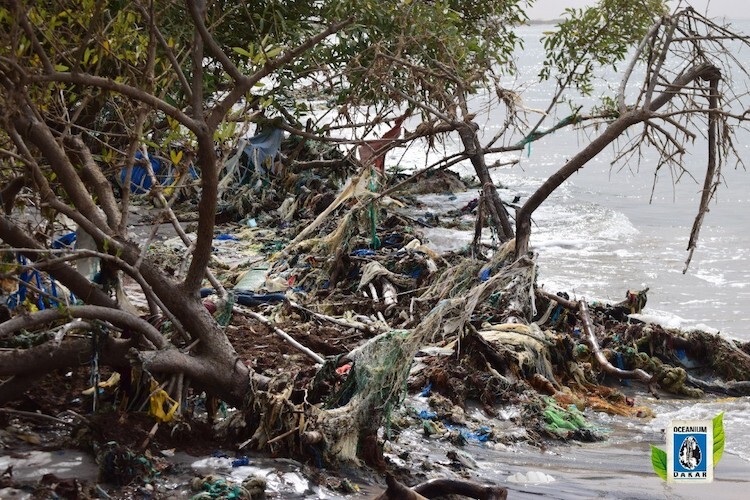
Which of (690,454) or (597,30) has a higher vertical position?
(597,30)

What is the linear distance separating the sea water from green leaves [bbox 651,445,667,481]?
679 millimetres

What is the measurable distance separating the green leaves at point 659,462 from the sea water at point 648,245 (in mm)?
679

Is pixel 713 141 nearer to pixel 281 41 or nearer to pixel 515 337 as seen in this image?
pixel 515 337

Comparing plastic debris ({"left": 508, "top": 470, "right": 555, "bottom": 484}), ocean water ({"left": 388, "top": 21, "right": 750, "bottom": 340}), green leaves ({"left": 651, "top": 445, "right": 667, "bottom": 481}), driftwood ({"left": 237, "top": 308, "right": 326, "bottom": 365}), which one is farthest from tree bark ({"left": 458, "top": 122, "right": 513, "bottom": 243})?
plastic debris ({"left": 508, "top": 470, "right": 555, "bottom": 484})

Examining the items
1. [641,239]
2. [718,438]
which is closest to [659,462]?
[718,438]

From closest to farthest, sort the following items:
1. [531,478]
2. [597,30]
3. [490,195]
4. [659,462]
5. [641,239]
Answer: [531,478]
[659,462]
[490,195]
[597,30]
[641,239]

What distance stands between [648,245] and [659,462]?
1161cm

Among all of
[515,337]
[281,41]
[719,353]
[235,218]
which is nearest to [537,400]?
[515,337]

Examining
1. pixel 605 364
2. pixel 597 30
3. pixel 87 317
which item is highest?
pixel 597 30

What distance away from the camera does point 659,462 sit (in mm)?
4586

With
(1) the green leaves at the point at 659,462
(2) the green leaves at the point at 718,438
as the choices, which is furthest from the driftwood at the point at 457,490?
(2) the green leaves at the point at 718,438

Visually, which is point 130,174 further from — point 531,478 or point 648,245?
point 648,245

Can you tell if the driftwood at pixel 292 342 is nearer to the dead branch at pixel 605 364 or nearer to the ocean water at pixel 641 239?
the dead branch at pixel 605 364

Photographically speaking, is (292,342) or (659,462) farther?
→ (292,342)
